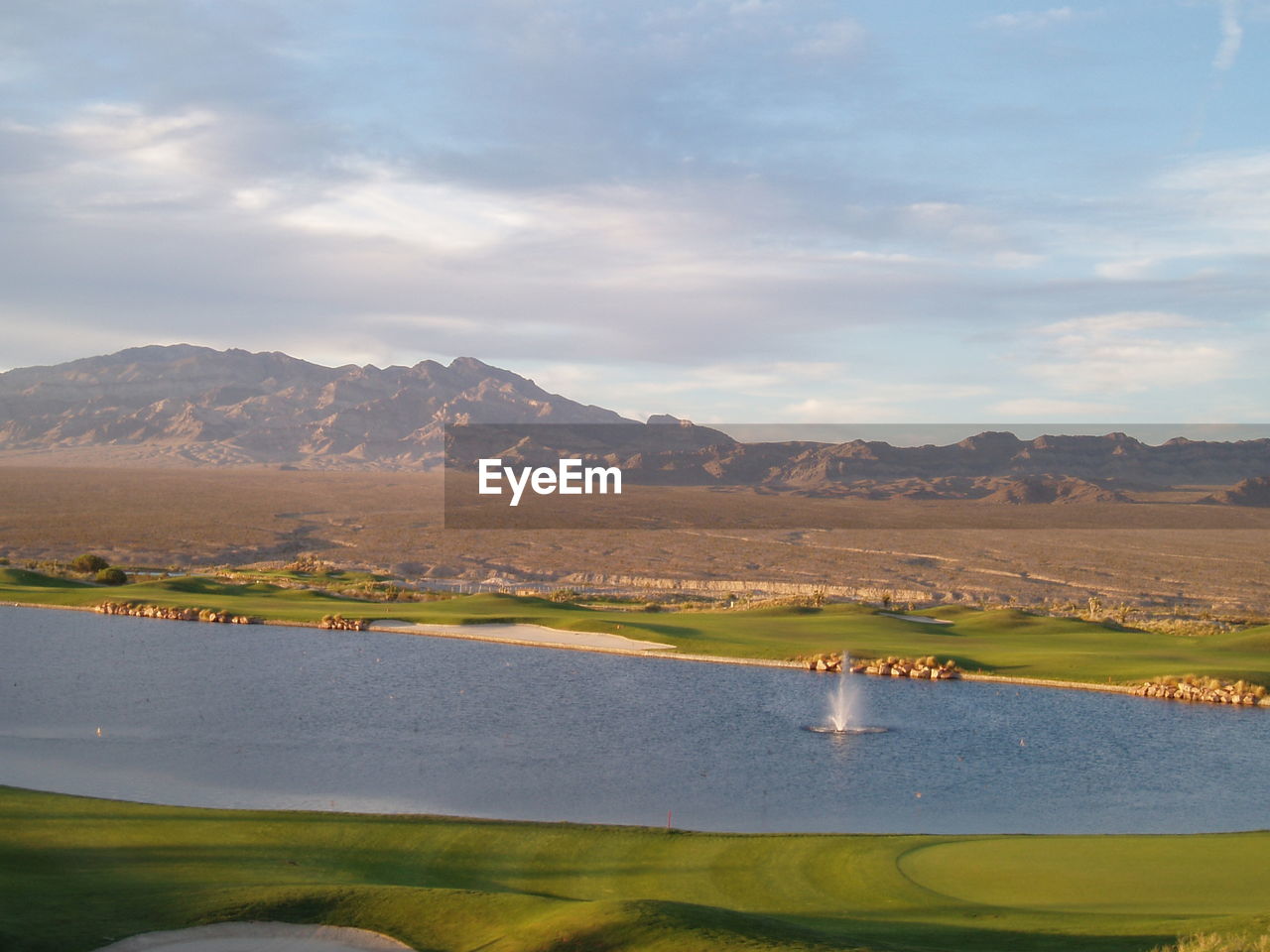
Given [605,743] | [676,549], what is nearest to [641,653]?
[605,743]

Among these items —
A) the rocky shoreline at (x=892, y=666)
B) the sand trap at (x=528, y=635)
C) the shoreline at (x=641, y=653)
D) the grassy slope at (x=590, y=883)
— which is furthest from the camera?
the sand trap at (x=528, y=635)

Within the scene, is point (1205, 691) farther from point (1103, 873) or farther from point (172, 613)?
point (172, 613)

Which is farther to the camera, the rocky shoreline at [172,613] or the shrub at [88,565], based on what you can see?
the shrub at [88,565]

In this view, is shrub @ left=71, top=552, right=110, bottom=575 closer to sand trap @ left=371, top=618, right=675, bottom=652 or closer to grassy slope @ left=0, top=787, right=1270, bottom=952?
sand trap @ left=371, top=618, right=675, bottom=652

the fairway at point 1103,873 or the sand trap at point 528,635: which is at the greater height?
the fairway at point 1103,873

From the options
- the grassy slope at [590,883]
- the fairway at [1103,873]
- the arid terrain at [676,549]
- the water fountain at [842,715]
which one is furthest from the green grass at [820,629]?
the arid terrain at [676,549]

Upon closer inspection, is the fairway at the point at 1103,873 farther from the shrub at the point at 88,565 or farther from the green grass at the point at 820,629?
the shrub at the point at 88,565

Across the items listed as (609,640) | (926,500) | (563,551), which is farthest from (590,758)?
(926,500)

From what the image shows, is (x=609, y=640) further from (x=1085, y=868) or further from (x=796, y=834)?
(x=1085, y=868)
